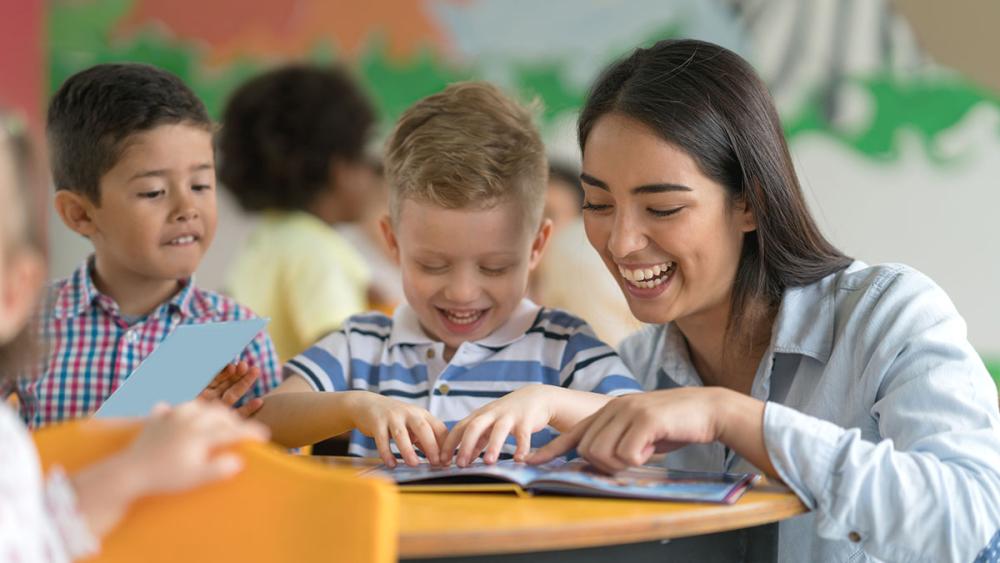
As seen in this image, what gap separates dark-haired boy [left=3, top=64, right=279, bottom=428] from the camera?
1.85 meters

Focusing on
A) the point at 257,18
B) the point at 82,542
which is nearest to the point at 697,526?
the point at 82,542

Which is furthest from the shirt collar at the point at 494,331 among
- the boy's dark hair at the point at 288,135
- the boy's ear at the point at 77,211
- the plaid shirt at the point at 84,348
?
the boy's dark hair at the point at 288,135

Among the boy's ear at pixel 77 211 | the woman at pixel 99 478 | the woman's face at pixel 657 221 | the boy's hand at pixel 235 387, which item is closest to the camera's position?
the woman at pixel 99 478

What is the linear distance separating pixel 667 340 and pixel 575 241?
1836mm

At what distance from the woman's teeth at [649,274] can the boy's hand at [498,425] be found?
293 millimetres

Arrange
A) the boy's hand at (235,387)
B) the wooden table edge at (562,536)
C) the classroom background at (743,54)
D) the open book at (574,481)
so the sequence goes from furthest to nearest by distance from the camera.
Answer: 1. the classroom background at (743,54)
2. the boy's hand at (235,387)
3. the open book at (574,481)
4. the wooden table edge at (562,536)

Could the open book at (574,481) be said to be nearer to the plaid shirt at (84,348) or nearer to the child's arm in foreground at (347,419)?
the child's arm in foreground at (347,419)

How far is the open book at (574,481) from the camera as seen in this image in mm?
1146

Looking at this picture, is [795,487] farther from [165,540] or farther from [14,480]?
[14,480]

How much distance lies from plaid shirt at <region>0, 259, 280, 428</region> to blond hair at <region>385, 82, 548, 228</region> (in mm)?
481

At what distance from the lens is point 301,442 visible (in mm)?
1604

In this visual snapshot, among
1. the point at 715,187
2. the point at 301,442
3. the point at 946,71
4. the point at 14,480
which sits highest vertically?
the point at 946,71

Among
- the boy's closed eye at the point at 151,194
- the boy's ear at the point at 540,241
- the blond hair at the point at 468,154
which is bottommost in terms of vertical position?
the boy's ear at the point at 540,241

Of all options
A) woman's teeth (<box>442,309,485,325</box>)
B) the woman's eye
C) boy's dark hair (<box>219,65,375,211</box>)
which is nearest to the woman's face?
the woman's eye
